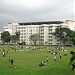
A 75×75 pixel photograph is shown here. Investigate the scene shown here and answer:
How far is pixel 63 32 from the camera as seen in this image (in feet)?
424

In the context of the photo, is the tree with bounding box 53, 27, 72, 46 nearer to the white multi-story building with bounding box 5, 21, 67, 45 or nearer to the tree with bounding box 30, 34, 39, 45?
the white multi-story building with bounding box 5, 21, 67, 45

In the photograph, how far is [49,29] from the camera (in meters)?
141

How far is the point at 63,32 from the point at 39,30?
1980 centimetres

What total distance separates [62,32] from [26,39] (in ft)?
89.4

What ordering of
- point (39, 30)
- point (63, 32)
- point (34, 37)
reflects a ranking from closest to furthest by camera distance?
point (63, 32) < point (34, 37) < point (39, 30)

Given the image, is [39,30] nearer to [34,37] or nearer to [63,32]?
[34,37]

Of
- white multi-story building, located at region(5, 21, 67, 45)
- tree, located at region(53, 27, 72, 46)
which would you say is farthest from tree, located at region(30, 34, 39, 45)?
tree, located at region(53, 27, 72, 46)

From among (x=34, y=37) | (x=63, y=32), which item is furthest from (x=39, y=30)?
(x=63, y=32)

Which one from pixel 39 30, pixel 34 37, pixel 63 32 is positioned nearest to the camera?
pixel 63 32

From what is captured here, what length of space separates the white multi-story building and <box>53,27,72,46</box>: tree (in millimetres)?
5196

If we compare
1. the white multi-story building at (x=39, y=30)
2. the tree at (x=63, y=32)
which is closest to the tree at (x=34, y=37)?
the white multi-story building at (x=39, y=30)

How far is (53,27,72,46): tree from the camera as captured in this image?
130000 millimetres

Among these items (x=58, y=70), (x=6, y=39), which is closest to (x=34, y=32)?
(x=6, y=39)

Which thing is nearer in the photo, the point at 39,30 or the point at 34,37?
the point at 34,37
